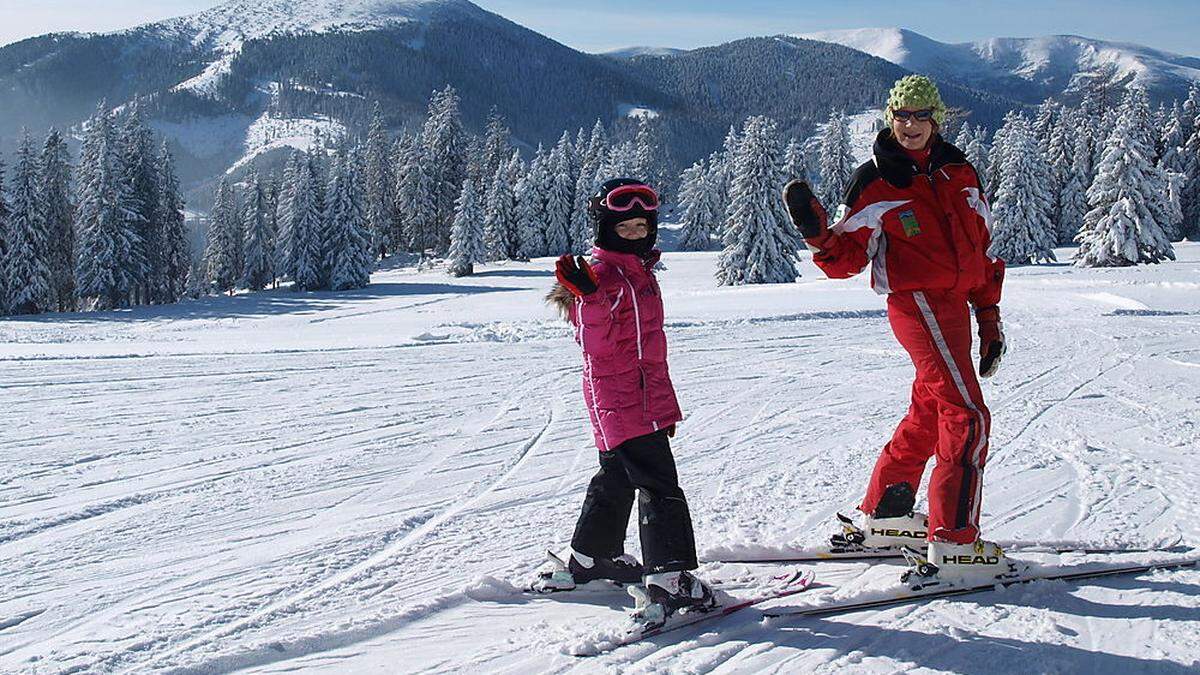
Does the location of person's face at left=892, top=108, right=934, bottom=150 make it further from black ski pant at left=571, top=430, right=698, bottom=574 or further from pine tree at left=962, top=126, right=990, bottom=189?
pine tree at left=962, top=126, right=990, bottom=189

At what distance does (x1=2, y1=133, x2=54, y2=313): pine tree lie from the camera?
39.5 meters

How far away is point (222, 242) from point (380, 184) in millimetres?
13478

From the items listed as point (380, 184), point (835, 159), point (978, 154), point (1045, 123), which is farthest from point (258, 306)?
point (835, 159)

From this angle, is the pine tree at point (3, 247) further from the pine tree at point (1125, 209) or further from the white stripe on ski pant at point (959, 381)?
the pine tree at point (1125, 209)

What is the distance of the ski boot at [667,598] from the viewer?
11.6 feet

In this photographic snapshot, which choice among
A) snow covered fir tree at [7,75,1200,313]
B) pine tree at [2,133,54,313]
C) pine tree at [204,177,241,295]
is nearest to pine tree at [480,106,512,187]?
snow covered fir tree at [7,75,1200,313]

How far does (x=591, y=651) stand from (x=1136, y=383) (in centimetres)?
885

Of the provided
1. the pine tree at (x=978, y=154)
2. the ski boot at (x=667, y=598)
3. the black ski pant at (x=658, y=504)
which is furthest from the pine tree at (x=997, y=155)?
the ski boot at (x=667, y=598)

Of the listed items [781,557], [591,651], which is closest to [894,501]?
[781,557]

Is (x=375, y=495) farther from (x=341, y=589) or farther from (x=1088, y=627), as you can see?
(x=1088, y=627)

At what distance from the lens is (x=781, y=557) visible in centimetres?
434

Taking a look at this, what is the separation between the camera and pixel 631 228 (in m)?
3.70

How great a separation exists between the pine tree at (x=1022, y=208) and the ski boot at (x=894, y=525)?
42.5 m

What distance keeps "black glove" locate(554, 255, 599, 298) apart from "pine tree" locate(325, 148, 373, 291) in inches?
1847
